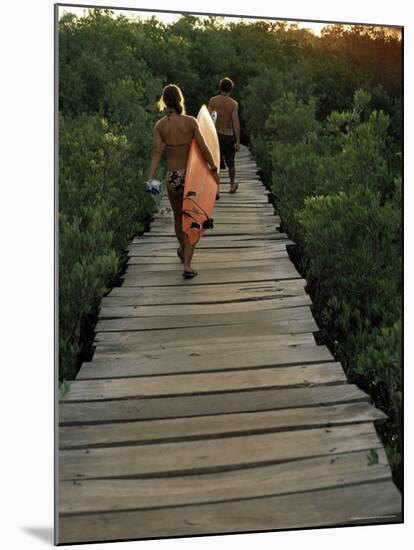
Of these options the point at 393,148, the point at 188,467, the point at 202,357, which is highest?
the point at 393,148

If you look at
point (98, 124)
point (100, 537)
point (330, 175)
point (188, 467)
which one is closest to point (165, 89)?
point (98, 124)

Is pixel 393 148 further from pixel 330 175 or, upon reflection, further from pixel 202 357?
pixel 202 357

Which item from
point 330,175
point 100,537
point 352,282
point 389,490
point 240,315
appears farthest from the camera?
point 330,175

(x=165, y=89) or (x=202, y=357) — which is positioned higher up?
(x=165, y=89)

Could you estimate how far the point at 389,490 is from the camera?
4117mm

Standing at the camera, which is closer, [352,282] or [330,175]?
[352,282]

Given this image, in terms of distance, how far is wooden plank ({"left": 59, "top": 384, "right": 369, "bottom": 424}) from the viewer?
402 cm

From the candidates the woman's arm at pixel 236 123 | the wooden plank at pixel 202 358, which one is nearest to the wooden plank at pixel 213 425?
the wooden plank at pixel 202 358

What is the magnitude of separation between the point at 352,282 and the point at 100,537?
2.09 meters

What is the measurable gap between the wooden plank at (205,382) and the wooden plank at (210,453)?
10.5 inches

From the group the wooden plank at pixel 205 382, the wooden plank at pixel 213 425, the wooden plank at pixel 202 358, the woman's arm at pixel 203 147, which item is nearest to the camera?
the wooden plank at pixel 213 425

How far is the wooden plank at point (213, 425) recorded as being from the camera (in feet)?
13.0

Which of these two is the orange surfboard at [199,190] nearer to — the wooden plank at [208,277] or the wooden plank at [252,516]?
the wooden plank at [208,277]

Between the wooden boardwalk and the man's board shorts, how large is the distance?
1.21 meters
